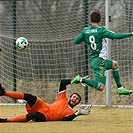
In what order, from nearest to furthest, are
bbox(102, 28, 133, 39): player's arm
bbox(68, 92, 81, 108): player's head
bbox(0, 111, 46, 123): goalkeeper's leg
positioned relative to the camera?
bbox(0, 111, 46, 123): goalkeeper's leg, bbox(68, 92, 81, 108): player's head, bbox(102, 28, 133, 39): player's arm

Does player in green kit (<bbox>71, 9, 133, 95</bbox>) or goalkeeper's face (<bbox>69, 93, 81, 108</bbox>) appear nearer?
goalkeeper's face (<bbox>69, 93, 81, 108</bbox>)

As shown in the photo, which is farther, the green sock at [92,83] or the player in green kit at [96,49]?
the green sock at [92,83]

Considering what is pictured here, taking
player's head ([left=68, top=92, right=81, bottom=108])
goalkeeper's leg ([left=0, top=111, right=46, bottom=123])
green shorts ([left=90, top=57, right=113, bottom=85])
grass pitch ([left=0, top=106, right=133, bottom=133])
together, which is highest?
green shorts ([left=90, top=57, right=113, bottom=85])

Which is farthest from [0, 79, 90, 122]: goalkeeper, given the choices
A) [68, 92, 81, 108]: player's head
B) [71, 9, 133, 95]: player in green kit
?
[71, 9, 133, 95]: player in green kit

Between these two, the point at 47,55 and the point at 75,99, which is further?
the point at 47,55

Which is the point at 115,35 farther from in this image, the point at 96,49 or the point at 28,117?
the point at 28,117

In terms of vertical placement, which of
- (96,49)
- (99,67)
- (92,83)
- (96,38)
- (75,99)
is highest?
(96,38)

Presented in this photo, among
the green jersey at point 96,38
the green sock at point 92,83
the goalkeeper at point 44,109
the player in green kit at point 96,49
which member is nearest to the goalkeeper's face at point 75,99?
the goalkeeper at point 44,109

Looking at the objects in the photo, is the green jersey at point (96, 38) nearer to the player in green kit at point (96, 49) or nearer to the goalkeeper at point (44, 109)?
the player in green kit at point (96, 49)

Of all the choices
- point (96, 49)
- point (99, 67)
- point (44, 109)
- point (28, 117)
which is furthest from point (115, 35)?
point (28, 117)

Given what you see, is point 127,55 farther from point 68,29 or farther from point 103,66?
point 103,66

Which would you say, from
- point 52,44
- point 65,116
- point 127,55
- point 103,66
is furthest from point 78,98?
point 52,44

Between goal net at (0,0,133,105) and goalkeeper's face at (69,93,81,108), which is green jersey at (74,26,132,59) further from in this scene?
goal net at (0,0,133,105)

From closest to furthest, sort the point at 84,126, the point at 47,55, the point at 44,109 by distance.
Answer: the point at 84,126 → the point at 44,109 → the point at 47,55
